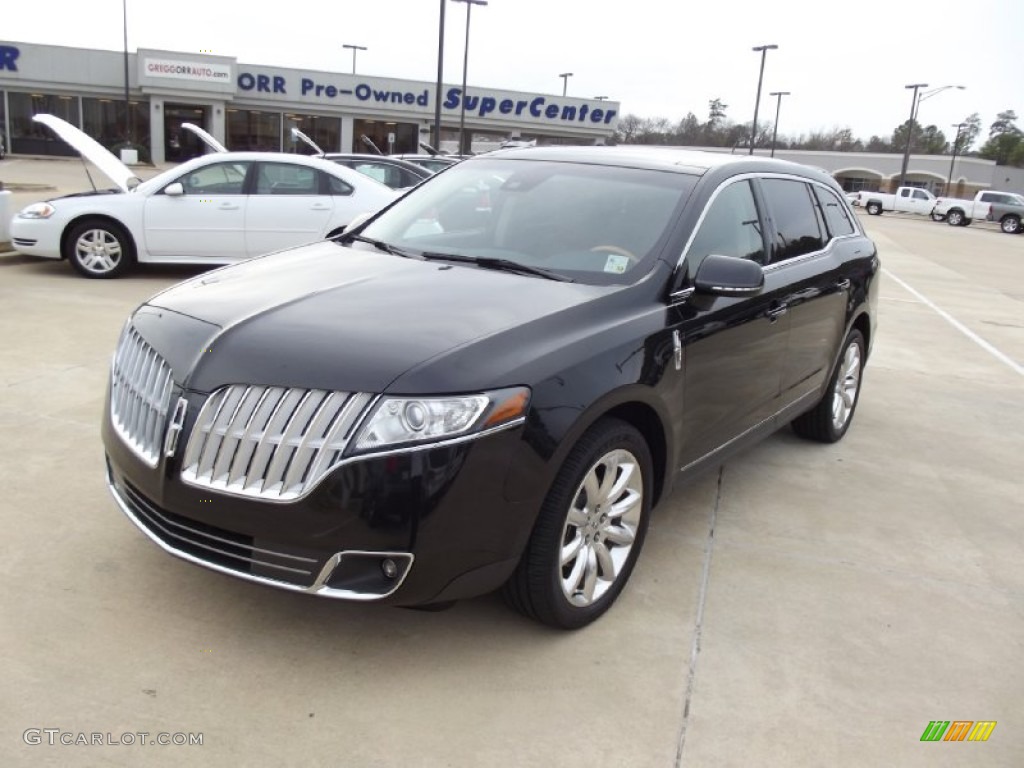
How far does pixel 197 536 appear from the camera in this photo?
283cm

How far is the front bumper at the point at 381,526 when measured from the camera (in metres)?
2.60

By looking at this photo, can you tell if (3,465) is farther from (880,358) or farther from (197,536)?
(880,358)

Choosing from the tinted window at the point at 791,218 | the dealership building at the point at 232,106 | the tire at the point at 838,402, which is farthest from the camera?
the dealership building at the point at 232,106

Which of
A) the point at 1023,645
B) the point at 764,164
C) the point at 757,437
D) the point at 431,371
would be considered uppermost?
Answer: the point at 764,164

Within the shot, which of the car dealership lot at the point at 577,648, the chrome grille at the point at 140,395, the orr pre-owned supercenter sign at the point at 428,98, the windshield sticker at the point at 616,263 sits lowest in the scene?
the car dealership lot at the point at 577,648

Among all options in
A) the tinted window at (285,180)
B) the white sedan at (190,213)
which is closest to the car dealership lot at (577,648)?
the white sedan at (190,213)

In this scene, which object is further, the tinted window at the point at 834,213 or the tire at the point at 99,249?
the tire at the point at 99,249

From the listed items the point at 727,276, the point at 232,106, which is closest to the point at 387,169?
the point at 727,276

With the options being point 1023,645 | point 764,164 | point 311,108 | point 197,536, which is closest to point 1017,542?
point 1023,645

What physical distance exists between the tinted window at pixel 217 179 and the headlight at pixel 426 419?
8.23 metres

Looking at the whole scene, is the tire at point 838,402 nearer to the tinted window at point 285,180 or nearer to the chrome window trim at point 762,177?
the chrome window trim at point 762,177

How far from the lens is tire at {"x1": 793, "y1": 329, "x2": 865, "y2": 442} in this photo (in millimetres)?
5523

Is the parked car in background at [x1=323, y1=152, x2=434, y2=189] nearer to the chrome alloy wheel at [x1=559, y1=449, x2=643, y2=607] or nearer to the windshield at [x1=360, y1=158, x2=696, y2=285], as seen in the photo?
the windshield at [x1=360, y1=158, x2=696, y2=285]

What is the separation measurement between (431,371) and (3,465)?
2864 millimetres
